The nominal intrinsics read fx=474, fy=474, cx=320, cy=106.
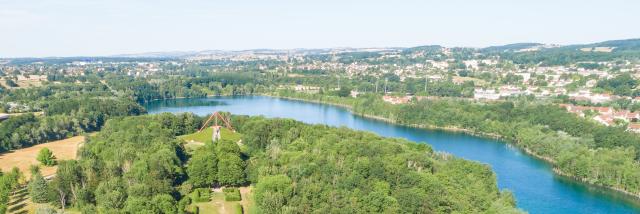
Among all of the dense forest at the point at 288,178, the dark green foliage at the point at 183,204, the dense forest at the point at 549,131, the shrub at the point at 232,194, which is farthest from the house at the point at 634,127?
the dark green foliage at the point at 183,204

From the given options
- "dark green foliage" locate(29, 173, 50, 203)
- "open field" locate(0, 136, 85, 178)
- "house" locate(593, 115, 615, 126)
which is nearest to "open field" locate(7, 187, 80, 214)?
"dark green foliage" locate(29, 173, 50, 203)

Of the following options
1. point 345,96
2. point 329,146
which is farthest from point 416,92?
point 329,146

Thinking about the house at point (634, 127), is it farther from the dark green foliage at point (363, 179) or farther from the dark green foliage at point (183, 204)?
the dark green foliage at point (183, 204)

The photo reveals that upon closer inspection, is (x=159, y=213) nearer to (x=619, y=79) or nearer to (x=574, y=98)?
(x=574, y=98)

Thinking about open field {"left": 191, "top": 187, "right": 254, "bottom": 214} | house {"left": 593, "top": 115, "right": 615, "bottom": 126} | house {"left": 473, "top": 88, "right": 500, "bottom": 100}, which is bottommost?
house {"left": 473, "top": 88, "right": 500, "bottom": 100}

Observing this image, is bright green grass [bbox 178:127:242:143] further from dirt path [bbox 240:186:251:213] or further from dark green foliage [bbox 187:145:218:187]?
dirt path [bbox 240:186:251:213]

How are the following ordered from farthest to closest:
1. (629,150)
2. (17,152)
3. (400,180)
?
(17,152) → (629,150) → (400,180)
